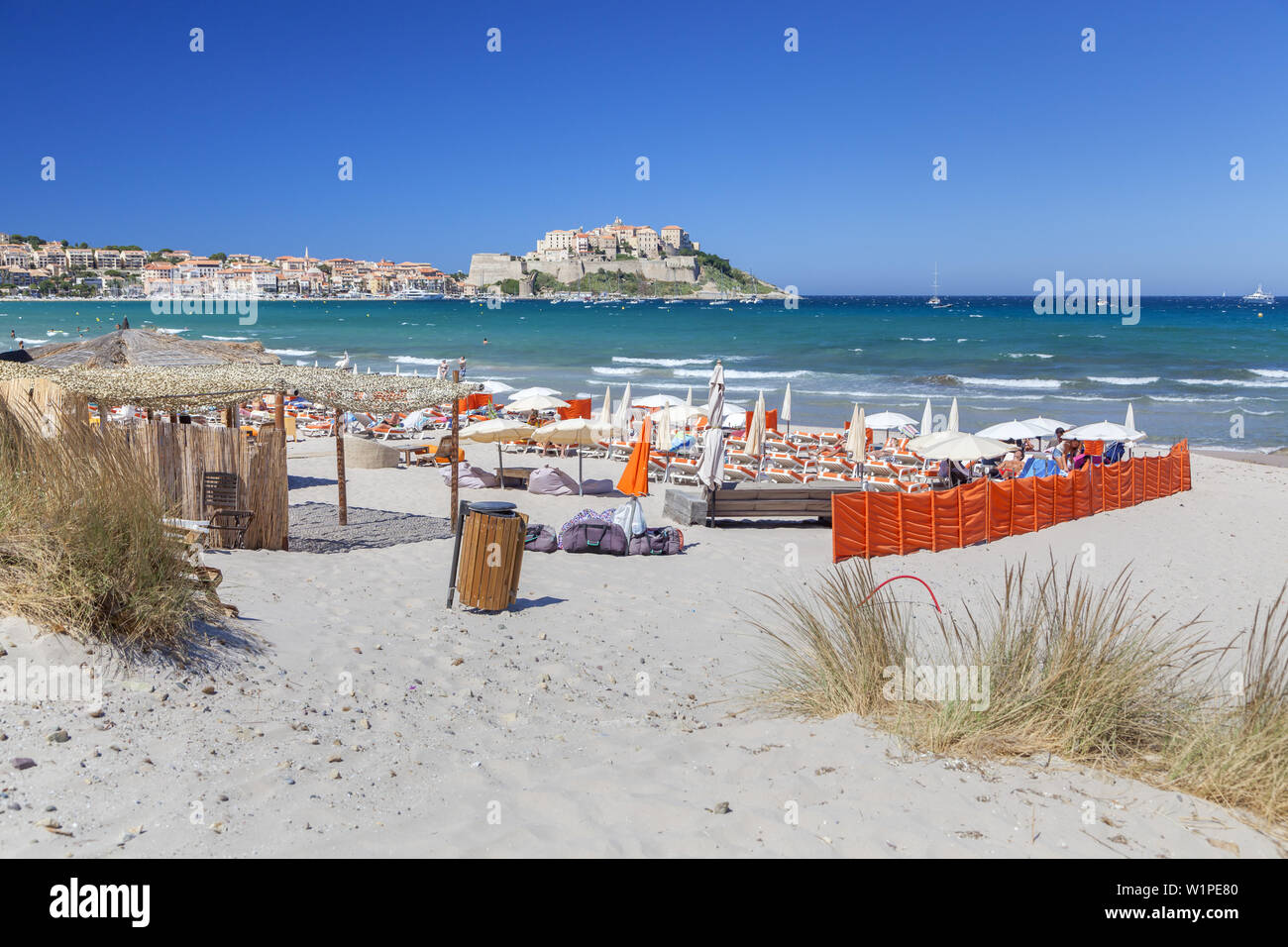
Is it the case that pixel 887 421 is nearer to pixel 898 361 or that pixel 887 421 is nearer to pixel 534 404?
pixel 534 404

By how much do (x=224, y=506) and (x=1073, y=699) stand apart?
27.0ft

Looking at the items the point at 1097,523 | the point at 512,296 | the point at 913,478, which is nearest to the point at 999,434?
the point at 913,478

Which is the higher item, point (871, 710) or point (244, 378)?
point (244, 378)

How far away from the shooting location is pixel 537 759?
434cm

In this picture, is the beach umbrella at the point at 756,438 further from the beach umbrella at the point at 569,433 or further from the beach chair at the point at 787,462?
the beach umbrella at the point at 569,433

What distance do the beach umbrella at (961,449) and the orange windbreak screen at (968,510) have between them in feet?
3.67

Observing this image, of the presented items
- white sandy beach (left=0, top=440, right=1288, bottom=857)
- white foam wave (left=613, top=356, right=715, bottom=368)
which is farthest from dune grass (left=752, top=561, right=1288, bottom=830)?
white foam wave (left=613, top=356, right=715, bottom=368)

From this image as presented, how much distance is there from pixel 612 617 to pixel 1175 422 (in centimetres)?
2645

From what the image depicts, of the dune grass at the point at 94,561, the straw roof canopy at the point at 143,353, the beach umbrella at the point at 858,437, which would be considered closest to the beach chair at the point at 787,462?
the beach umbrella at the point at 858,437

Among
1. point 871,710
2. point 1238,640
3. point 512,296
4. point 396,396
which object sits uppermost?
point 512,296

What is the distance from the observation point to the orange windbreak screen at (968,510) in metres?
10.8

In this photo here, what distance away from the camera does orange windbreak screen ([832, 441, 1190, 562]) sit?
1079 centimetres

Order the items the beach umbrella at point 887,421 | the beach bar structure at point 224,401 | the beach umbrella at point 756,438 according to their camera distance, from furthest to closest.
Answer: the beach umbrella at point 887,421
the beach umbrella at point 756,438
the beach bar structure at point 224,401
